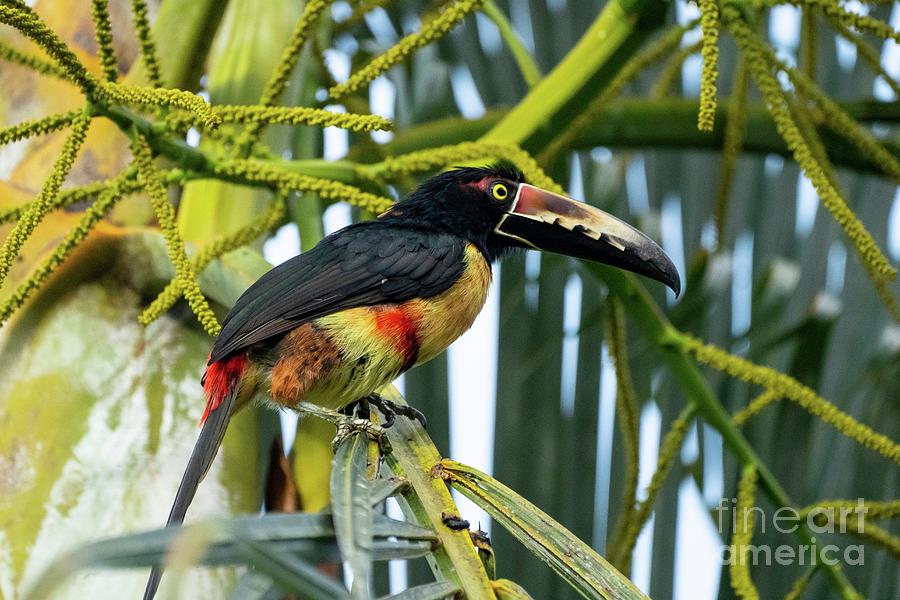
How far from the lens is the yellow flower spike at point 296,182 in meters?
1.55

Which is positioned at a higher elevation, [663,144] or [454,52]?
[454,52]

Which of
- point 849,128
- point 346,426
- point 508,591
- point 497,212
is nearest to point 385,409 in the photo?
point 346,426

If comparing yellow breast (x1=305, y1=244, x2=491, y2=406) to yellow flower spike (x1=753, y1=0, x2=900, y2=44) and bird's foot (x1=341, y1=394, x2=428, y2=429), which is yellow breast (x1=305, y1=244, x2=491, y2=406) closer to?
bird's foot (x1=341, y1=394, x2=428, y2=429)

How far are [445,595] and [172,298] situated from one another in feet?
2.18

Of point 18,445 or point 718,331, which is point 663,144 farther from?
point 18,445

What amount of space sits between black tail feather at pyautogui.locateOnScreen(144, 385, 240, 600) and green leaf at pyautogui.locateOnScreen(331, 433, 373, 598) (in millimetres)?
356

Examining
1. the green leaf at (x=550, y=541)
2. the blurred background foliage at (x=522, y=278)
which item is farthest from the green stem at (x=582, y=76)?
the green leaf at (x=550, y=541)

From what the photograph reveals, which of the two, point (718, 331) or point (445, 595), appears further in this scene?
point (718, 331)

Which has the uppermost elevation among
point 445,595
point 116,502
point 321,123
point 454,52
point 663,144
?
point 454,52

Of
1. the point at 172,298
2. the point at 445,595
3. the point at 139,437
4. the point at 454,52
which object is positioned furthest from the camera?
the point at 454,52

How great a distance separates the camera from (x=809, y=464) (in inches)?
93.3

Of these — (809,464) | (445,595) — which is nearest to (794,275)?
(809,464)

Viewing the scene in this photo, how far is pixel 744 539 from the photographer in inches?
58.7

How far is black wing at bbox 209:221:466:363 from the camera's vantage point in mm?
1716
